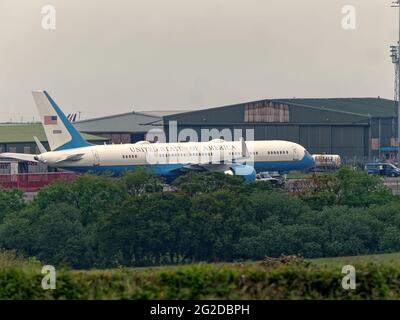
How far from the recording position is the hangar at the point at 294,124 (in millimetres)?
129250

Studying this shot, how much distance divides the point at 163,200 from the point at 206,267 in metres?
50.6

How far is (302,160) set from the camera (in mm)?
97812

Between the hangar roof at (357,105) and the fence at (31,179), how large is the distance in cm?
3730

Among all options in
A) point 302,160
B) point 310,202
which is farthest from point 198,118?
point 310,202

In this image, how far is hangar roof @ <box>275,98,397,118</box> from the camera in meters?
135

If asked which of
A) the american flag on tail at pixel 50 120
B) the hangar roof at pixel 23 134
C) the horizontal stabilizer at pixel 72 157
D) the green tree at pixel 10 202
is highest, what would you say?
the american flag on tail at pixel 50 120

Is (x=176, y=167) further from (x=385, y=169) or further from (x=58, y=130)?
(x=385, y=169)

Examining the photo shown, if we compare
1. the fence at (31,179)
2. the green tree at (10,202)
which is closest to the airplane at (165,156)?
the fence at (31,179)

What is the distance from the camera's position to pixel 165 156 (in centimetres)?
9675

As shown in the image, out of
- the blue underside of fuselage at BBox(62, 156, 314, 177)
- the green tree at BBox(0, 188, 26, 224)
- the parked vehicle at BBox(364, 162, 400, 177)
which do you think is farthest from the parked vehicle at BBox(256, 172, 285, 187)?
the green tree at BBox(0, 188, 26, 224)

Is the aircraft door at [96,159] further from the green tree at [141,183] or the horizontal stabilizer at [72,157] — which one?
the green tree at [141,183]

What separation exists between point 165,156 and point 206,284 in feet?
248
